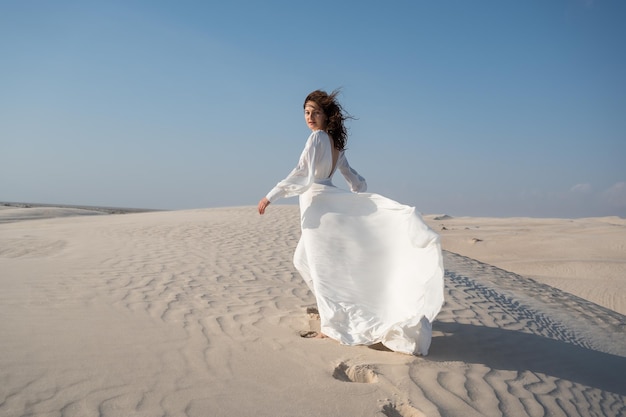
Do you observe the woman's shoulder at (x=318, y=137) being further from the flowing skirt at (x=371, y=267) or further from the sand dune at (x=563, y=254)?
the sand dune at (x=563, y=254)

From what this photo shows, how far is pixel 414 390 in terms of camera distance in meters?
3.29

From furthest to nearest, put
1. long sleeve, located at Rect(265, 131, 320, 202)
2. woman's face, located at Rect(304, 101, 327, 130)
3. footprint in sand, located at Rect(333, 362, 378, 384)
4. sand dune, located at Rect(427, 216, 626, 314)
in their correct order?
sand dune, located at Rect(427, 216, 626, 314), woman's face, located at Rect(304, 101, 327, 130), long sleeve, located at Rect(265, 131, 320, 202), footprint in sand, located at Rect(333, 362, 378, 384)

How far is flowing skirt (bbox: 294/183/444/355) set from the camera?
374cm

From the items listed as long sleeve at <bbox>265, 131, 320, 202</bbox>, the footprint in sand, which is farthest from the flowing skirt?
the footprint in sand

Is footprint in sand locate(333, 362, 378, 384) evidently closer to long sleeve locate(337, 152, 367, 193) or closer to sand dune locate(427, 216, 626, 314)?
long sleeve locate(337, 152, 367, 193)

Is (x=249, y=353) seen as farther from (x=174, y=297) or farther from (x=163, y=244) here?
(x=163, y=244)

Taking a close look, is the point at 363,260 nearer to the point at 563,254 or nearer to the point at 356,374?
the point at 356,374

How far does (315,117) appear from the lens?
4.61m

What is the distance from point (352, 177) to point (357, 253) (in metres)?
1.00

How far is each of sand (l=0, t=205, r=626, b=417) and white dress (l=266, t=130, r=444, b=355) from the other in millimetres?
242

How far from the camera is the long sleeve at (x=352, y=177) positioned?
484 centimetres

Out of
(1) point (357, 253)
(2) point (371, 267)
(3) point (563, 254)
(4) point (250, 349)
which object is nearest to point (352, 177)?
(1) point (357, 253)

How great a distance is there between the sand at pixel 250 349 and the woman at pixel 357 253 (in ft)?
0.81

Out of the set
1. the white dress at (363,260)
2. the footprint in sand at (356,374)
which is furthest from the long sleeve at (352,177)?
the footprint in sand at (356,374)
